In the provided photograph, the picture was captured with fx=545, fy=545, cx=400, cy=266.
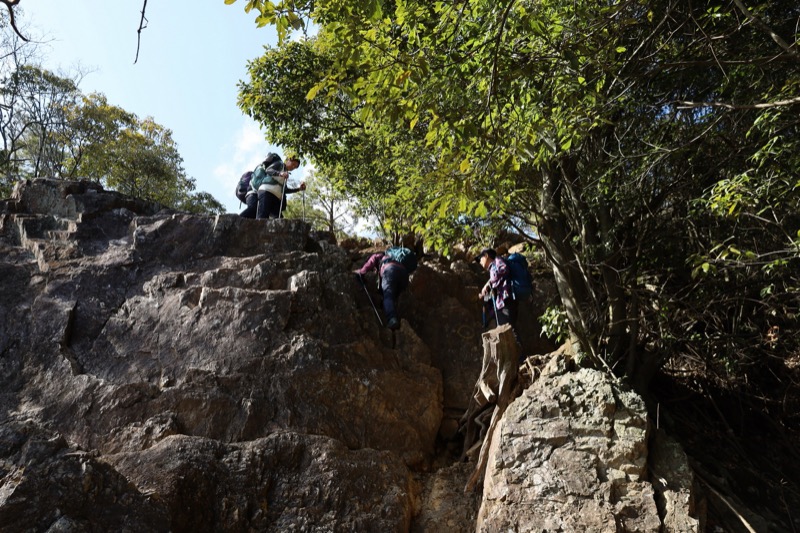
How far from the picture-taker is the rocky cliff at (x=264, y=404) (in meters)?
4.86

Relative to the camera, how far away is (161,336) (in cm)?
712

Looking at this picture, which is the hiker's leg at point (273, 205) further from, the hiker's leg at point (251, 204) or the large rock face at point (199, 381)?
the large rock face at point (199, 381)

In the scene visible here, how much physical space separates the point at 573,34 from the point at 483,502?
4578 mm

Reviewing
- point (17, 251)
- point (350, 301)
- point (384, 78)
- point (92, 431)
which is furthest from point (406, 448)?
point (17, 251)

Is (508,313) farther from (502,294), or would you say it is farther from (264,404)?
(264,404)

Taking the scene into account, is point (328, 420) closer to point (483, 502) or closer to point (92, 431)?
point (483, 502)

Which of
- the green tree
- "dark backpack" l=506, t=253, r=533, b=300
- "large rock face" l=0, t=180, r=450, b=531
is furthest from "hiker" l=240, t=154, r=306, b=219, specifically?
"dark backpack" l=506, t=253, r=533, b=300

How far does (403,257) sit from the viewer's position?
845 cm

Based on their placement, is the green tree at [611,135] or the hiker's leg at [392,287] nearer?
the green tree at [611,135]

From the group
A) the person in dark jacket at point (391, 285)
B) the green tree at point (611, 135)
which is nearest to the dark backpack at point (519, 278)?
the green tree at point (611, 135)

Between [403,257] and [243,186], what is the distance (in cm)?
420

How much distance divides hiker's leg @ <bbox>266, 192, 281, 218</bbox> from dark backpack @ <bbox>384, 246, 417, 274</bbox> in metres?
2.85

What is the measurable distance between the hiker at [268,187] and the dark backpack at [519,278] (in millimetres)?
4544

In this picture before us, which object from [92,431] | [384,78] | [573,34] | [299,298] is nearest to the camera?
[384,78]
